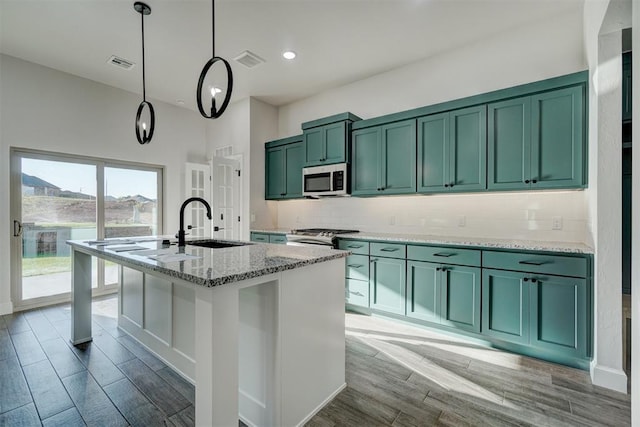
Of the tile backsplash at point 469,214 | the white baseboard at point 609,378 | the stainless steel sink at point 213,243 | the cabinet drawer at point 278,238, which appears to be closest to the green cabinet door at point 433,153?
the tile backsplash at point 469,214

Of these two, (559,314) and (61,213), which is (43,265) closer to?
(61,213)

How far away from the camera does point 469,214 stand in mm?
3189

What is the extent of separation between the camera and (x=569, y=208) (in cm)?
267

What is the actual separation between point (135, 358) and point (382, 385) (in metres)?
1.97

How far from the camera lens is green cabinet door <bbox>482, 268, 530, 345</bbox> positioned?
237 cm

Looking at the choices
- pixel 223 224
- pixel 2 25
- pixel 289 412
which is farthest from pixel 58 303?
pixel 289 412

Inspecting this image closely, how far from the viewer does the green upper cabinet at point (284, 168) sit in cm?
432

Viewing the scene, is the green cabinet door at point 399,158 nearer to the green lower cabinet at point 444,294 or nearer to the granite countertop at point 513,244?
the granite countertop at point 513,244

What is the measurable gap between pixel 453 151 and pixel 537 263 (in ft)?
4.17

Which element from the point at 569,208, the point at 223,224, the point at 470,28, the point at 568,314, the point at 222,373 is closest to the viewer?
the point at 222,373

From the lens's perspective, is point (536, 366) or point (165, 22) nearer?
point (536, 366)

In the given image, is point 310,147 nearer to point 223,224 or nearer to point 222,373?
point 223,224

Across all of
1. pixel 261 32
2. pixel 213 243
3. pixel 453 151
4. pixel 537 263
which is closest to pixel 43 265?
pixel 213 243

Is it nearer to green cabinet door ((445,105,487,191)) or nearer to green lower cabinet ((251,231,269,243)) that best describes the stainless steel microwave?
green lower cabinet ((251,231,269,243))
